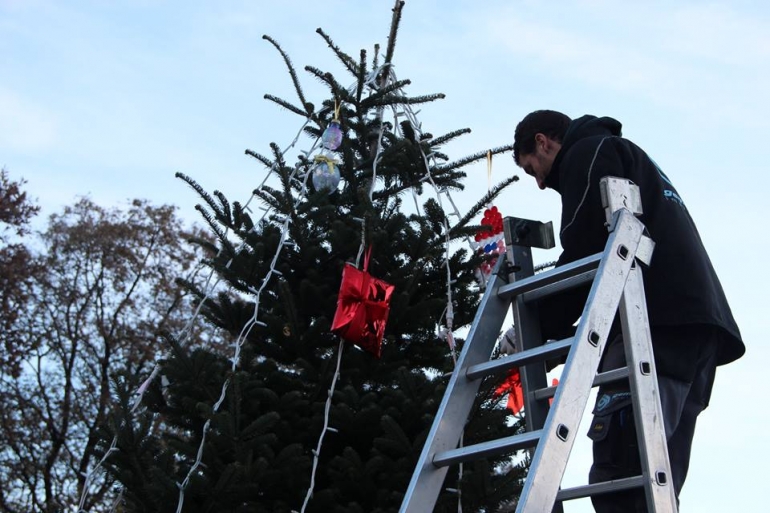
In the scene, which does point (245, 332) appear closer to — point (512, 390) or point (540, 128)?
point (512, 390)

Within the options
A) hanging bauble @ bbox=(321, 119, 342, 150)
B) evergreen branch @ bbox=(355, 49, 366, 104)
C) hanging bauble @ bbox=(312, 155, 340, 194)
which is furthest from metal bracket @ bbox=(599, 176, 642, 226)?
evergreen branch @ bbox=(355, 49, 366, 104)

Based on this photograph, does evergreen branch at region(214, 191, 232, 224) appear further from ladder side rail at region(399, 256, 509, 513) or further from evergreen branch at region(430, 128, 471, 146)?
ladder side rail at region(399, 256, 509, 513)

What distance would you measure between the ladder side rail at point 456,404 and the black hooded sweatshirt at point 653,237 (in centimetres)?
25

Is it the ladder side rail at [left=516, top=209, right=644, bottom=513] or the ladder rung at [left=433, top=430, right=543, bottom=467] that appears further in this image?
the ladder rung at [left=433, top=430, right=543, bottom=467]

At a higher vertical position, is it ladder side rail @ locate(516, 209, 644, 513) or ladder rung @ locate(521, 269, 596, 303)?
ladder rung @ locate(521, 269, 596, 303)

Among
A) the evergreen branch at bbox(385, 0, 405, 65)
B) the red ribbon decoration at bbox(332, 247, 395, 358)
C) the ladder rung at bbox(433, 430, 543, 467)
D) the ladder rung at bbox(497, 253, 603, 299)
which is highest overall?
the evergreen branch at bbox(385, 0, 405, 65)

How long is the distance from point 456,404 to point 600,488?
0.48 metres

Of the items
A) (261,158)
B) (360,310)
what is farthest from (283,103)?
(360,310)

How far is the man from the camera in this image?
271 centimetres

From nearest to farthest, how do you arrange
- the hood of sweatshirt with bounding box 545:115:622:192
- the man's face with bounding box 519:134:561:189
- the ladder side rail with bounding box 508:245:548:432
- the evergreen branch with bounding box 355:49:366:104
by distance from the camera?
the ladder side rail with bounding box 508:245:548:432 → the hood of sweatshirt with bounding box 545:115:622:192 → the man's face with bounding box 519:134:561:189 → the evergreen branch with bounding box 355:49:366:104

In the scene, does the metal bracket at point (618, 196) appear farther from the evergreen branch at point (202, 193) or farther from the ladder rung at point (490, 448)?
the evergreen branch at point (202, 193)

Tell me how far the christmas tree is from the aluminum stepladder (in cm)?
98

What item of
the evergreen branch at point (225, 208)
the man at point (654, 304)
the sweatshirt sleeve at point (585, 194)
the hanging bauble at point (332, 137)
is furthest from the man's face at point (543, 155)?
the evergreen branch at point (225, 208)

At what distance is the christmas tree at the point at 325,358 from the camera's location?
3.84m
